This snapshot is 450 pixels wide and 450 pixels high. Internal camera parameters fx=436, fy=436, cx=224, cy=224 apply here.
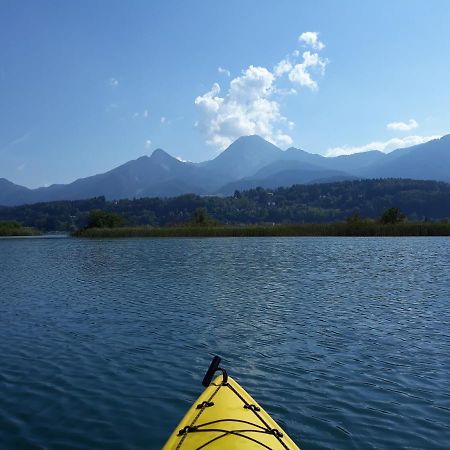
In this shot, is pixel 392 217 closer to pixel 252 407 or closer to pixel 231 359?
pixel 231 359

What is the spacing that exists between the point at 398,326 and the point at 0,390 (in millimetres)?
13705

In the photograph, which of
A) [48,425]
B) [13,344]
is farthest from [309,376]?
[13,344]

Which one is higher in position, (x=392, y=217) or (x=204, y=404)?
(x=392, y=217)

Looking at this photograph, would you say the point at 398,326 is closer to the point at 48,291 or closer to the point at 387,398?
the point at 387,398

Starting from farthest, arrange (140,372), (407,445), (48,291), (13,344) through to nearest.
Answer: (48,291)
(13,344)
(140,372)
(407,445)

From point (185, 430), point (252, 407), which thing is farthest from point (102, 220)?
point (185, 430)

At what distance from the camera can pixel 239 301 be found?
22750mm

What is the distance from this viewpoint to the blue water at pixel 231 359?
901 centimetres

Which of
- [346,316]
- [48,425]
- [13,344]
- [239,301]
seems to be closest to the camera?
[48,425]

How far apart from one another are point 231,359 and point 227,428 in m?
6.73

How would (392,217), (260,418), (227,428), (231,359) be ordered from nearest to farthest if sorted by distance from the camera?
(227,428)
(260,418)
(231,359)
(392,217)

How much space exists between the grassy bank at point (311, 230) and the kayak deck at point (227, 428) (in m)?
82.7

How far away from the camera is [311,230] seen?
3578 inches

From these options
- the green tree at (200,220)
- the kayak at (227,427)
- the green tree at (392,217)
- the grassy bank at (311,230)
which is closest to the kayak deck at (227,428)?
the kayak at (227,427)
